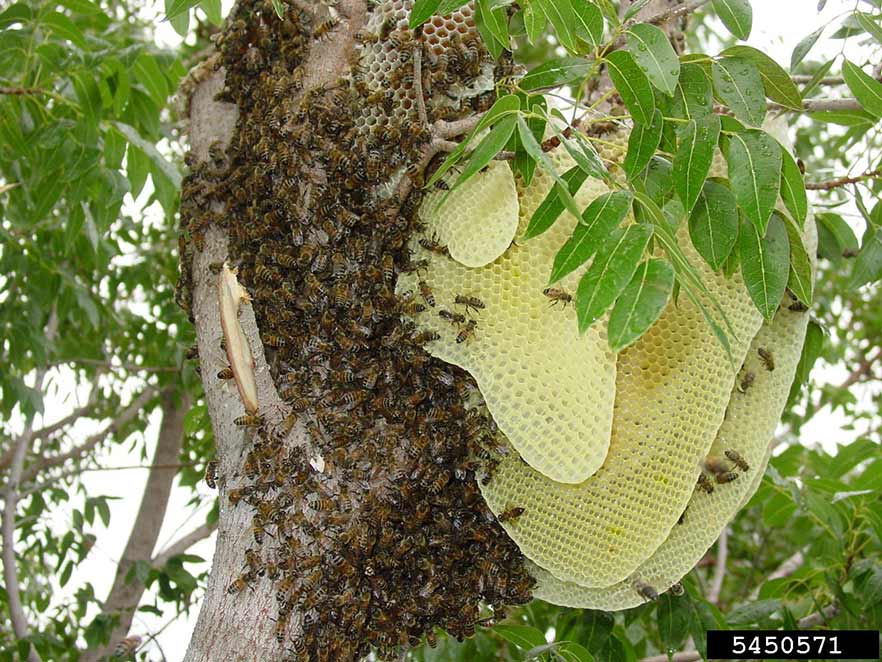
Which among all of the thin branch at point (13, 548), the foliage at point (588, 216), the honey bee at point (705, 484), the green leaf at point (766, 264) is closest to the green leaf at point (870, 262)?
the foliage at point (588, 216)

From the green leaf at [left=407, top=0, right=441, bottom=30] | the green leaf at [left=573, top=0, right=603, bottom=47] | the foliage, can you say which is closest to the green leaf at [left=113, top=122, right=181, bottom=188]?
A: the foliage

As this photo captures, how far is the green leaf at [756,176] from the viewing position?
5.94 feet

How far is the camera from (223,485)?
87.4 inches

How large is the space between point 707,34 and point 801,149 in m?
1.26

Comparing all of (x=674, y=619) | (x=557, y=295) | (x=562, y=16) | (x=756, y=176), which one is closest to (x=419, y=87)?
(x=562, y=16)

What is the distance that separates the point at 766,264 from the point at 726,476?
0.62 meters

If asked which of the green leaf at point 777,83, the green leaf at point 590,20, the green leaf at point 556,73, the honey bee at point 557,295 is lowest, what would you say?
the honey bee at point 557,295

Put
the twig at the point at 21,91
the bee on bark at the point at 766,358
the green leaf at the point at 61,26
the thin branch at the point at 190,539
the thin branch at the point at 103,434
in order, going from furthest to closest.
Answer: the thin branch at the point at 103,434, the thin branch at the point at 190,539, the twig at the point at 21,91, the green leaf at the point at 61,26, the bee on bark at the point at 766,358

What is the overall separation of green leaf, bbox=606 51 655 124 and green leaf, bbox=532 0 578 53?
90 mm

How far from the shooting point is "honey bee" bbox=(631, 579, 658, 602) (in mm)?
2359

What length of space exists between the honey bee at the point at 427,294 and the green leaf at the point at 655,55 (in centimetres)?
70

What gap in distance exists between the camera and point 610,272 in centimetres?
163

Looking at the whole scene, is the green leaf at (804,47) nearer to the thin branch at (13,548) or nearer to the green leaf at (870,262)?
the green leaf at (870,262)

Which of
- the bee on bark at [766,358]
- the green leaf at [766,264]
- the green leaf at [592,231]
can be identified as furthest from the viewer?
the bee on bark at [766,358]
